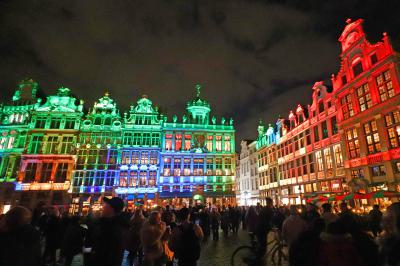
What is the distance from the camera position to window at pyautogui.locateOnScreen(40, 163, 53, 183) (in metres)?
39.3

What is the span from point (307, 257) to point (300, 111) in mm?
34712

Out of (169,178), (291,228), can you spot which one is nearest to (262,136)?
(169,178)

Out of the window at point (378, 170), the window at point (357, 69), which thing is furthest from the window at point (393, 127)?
the window at point (357, 69)

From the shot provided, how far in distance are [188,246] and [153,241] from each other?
810 millimetres

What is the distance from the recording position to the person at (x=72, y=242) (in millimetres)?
6930

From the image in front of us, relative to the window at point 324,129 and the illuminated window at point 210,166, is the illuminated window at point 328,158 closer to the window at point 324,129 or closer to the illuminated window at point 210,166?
the window at point 324,129

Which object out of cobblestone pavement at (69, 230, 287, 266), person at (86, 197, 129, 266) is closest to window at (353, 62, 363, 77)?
cobblestone pavement at (69, 230, 287, 266)

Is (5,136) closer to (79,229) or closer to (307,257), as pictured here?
(79,229)

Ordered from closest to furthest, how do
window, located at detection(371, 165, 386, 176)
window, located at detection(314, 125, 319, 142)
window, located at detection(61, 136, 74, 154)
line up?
window, located at detection(371, 165, 386, 176)
window, located at detection(314, 125, 319, 142)
window, located at detection(61, 136, 74, 154)

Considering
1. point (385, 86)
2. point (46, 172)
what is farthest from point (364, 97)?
point (46, 172)

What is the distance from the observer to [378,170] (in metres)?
21.6

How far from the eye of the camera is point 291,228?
6113 millimetres

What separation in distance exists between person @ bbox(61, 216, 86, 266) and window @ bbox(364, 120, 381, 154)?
25.5 metres

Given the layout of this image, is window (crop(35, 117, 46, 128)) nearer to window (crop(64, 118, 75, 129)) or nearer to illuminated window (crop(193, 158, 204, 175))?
window (crop(64, 118, 75, 129))
